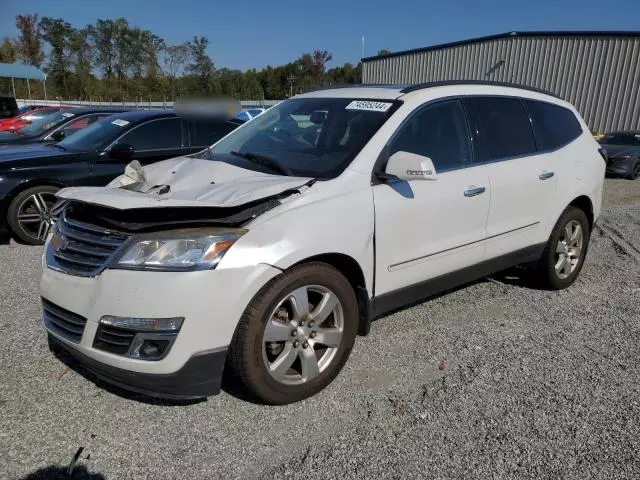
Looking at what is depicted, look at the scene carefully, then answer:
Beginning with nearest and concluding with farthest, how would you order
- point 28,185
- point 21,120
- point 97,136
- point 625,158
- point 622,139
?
point 28,185, point 97,136, point 625,158, point 622,139, point 21,120

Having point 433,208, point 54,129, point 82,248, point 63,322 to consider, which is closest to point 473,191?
point 433,208

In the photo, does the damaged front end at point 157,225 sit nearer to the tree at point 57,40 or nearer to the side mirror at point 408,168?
the side mirror at point 408,168

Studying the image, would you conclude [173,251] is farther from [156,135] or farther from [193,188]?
[156,135]

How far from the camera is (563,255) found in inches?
191

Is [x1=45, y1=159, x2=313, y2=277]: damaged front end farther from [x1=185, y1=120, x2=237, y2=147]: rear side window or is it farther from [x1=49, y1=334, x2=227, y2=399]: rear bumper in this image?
[x1=185, y1=120, x2=237, y2=147]: rear side window

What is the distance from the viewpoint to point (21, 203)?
612cm

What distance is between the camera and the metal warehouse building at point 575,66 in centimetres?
2008

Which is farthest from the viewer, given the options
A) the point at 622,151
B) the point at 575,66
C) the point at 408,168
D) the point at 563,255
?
the point at 575,66

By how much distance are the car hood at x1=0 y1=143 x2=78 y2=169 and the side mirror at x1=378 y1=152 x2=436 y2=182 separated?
4790 mm

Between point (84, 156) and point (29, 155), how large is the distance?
0.62m

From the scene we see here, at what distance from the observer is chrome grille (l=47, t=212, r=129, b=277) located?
8.60 feet

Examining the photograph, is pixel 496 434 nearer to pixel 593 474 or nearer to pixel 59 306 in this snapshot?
pixel 593 474

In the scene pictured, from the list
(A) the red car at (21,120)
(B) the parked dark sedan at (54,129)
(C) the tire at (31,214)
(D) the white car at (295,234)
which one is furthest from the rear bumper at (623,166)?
(A) the red car at (21,120)

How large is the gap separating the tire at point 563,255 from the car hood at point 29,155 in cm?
547
